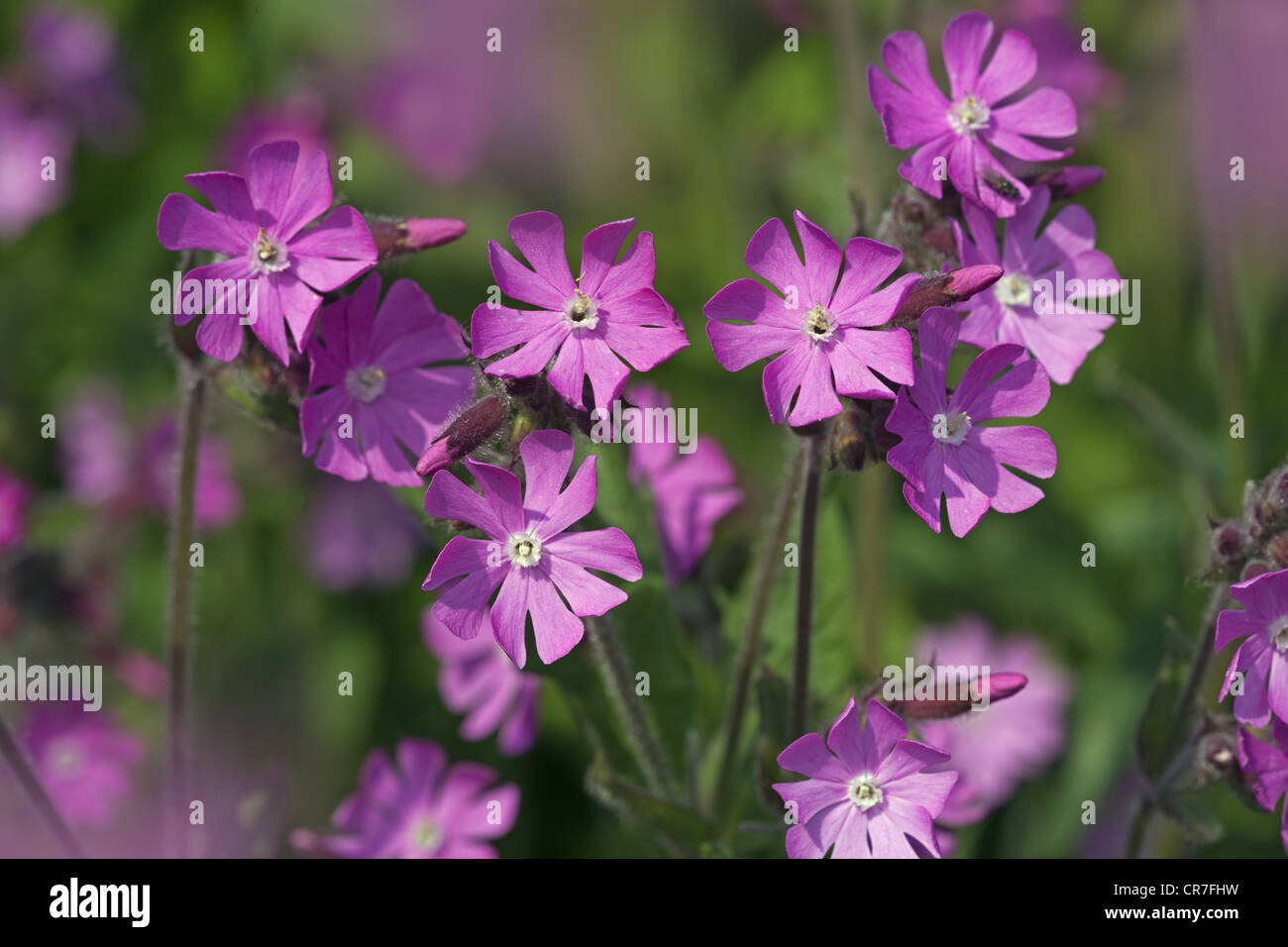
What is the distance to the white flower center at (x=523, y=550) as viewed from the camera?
→ 1602mm

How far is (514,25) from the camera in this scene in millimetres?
4711

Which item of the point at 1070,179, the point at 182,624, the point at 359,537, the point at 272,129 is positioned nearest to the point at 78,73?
the point at 272,129

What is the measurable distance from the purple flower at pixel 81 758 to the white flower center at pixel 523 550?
5.25 ft

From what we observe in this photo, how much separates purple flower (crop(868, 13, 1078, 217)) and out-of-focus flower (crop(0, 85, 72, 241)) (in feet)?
9.42

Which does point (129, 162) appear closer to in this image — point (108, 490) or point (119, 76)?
point (119, 76)

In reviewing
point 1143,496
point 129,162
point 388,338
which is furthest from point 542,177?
point 388,338

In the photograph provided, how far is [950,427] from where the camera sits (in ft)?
5.21

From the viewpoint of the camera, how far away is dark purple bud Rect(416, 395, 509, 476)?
154 cm

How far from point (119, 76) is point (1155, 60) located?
3.21m

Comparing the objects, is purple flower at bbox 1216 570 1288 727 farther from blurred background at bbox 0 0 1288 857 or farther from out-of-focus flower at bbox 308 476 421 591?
out-of-focus flower at bbox 308 476 421 591

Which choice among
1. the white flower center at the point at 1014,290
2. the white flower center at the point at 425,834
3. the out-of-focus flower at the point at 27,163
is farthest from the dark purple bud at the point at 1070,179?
→ the out-of-focus flower at the point at 27,163

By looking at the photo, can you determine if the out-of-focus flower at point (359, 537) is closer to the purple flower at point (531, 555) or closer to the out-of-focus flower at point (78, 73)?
the out-of-focus flower at point (78, 73)

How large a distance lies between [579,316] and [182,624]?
902mm

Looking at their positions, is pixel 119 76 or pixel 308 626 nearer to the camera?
pixel 308 626
